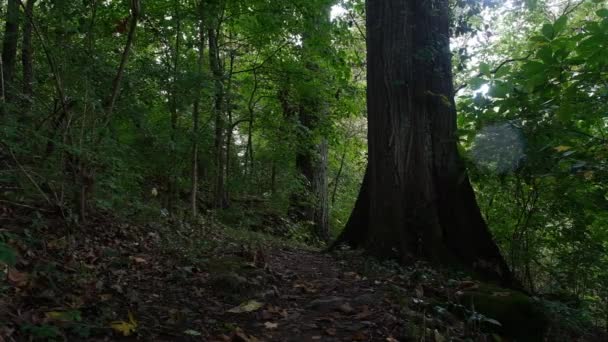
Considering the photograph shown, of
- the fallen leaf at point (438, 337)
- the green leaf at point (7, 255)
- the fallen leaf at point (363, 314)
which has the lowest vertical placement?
the fallen leaf at point (438, 337)

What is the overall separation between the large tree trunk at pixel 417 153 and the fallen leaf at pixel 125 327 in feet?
12.1

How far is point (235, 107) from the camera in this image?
809 cm

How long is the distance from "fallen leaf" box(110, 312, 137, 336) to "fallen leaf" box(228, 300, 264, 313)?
870 mm

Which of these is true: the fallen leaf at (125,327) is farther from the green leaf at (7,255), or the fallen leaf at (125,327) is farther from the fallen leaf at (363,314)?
the fallen leaf at (363,314)

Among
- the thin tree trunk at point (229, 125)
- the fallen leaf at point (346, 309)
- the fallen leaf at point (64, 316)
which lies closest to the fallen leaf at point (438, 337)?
the fallen leaf at point (346, 309)

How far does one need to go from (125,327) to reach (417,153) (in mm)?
4338

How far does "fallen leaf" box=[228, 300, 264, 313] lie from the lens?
3.74m

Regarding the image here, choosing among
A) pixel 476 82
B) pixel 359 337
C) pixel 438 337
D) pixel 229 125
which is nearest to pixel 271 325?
pixel 359 337

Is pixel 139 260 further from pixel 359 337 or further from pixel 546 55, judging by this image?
pixel 546 55

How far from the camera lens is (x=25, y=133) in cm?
409

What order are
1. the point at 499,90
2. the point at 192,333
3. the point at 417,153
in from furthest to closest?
the point at 417,153 < the point at 499,90 < the point at 192,333

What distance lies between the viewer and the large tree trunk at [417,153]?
19.6 feet

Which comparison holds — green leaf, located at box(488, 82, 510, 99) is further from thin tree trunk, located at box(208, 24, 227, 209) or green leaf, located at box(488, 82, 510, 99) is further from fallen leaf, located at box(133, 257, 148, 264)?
thin tree trunk, located at box(208, 24, 227, 209)

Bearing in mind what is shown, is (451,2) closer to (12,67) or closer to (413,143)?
(413,143)
